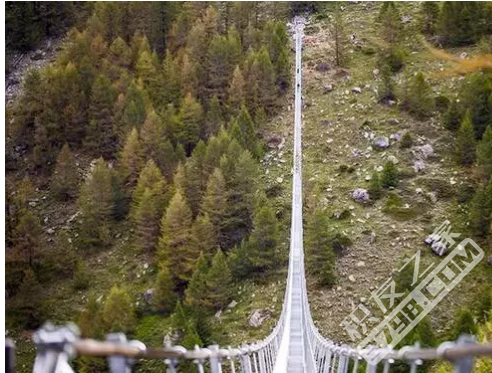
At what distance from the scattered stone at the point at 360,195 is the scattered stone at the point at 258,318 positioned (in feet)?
33.0

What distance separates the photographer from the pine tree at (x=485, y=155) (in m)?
35.2

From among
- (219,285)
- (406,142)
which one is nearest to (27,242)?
(219,285)

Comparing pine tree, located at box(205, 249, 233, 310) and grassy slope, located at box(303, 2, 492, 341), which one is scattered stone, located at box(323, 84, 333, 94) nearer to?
grassy slope, located at box(303, 2, 492, 341)

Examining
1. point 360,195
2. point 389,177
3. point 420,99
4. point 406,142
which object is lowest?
point 360,195

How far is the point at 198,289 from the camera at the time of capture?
3142 centimetres

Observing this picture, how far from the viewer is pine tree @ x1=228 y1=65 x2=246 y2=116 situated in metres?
47.4

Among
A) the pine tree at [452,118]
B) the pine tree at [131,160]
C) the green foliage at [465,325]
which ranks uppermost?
the pine tree at [452,118]

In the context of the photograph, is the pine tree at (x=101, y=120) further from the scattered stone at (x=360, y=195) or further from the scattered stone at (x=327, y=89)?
the scattered stone at (x=360, y=195)

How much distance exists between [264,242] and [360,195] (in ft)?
23.1

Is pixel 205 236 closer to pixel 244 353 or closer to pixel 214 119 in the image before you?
pixel 214 119

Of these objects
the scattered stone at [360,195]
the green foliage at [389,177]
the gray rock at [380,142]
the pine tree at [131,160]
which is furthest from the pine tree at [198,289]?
the gray rock at [380,142]

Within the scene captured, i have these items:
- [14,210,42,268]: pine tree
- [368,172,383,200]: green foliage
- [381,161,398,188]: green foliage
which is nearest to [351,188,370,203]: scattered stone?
[368,172,383,200]: green foliage

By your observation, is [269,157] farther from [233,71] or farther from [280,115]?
[233,71]

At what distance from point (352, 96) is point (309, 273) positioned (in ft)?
66.1
